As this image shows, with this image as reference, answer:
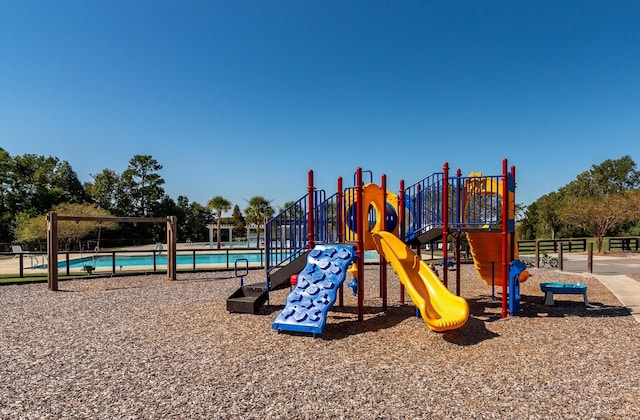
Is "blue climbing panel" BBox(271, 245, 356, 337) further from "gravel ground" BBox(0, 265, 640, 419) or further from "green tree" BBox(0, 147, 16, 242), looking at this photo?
"green tree" BBox(0, 147, 16, 242)

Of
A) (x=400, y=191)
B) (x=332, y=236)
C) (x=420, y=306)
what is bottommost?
(x=420, y=306)

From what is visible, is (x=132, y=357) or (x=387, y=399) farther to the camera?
(x=132, y=357)

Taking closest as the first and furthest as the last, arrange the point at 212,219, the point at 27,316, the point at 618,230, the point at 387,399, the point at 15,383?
the point at 387,399
the point at 15,383
the point at 27,316
the point at 618,230
the point at 212,219

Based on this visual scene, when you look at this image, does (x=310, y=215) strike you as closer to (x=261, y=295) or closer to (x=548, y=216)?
(x=261, y=295)

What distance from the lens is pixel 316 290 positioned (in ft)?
23.1

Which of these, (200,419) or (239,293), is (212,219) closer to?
(239,293)

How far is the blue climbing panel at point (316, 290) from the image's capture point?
21.4 feet

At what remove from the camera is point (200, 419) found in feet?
12.0

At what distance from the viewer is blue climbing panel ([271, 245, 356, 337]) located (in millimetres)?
6535

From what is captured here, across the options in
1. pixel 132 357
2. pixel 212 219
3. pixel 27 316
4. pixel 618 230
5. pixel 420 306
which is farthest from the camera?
pixel 212 219

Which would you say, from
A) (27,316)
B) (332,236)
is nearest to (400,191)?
(332,236)

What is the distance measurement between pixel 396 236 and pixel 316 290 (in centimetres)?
221

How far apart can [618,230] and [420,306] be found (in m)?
53.1

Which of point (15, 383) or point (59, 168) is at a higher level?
point (59, 168)
